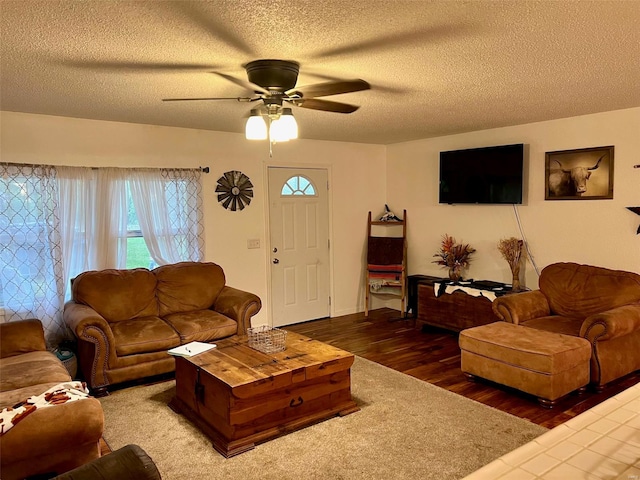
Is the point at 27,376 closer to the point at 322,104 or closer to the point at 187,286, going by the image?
the point at 187,286

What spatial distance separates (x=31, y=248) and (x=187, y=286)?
1408 mm

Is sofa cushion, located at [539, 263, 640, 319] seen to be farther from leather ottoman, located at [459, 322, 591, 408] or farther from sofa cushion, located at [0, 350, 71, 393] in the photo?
sofa cushion, located at [0, 350, 71, 393]

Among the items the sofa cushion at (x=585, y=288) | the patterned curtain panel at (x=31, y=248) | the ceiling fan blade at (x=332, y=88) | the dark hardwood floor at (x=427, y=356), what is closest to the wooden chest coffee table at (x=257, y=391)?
the dark hardwood floor at (x=427, y=356)

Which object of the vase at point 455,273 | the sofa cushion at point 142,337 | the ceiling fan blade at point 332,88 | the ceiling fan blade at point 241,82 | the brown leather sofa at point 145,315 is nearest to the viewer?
the ceiling fan blade at point 332,88

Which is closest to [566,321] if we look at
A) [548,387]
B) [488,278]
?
[548,387]

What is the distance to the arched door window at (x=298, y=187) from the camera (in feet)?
19.1

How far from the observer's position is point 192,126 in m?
4.90

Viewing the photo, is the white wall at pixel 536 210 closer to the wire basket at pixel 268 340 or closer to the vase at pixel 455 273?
the vase at pixel 455 273

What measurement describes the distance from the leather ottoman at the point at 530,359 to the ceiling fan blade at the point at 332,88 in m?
2.27

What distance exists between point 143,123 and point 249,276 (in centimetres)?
205

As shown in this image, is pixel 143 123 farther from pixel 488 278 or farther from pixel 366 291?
pixel 488 278

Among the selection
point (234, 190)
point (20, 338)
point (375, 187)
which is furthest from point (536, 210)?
point (20, 338)

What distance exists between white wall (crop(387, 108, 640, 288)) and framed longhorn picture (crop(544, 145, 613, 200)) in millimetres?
56

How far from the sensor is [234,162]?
5.35 meters
